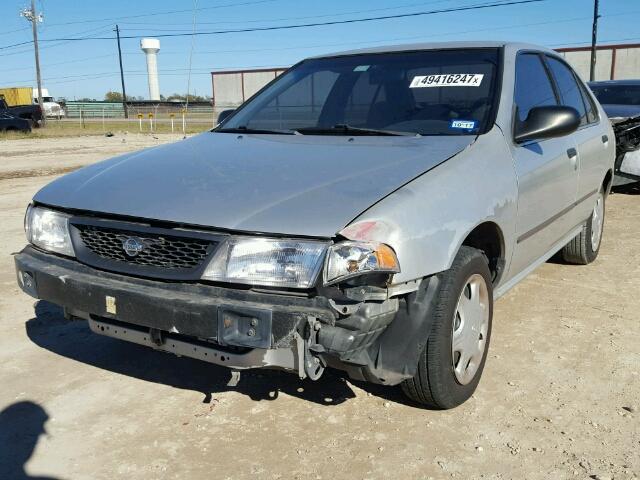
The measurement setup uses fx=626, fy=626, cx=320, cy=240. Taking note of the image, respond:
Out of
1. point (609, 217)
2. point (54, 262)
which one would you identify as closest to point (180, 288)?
point (54, 262)

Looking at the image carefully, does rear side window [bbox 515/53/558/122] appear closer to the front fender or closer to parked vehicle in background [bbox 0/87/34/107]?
the front fender

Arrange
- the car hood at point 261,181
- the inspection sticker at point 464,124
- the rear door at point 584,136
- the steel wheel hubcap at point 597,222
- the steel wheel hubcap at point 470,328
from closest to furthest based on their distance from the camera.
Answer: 1. the car hood at point 261,181
2. the steel wheel hubcap at point 470,328
3. the inspection sticker at point 464,124
4. the rear door at point 584,136
5. the steel wheel hubcap at point 597,222

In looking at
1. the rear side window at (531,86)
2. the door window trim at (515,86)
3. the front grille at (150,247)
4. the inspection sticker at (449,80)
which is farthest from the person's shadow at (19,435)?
the rear side window at (531,86)

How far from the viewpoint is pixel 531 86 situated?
374cm

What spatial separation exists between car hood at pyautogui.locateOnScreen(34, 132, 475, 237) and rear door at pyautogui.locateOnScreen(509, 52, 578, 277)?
0.52 meters

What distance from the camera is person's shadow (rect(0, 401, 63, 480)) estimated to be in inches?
97.0

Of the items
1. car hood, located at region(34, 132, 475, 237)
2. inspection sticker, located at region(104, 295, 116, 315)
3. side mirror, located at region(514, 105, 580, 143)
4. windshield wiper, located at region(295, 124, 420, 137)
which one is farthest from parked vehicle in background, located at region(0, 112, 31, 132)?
side mirror, located at region(514, 105, 580, 143)

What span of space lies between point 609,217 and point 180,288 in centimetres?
645

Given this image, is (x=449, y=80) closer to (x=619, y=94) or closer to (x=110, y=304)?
(x=110, y=304)

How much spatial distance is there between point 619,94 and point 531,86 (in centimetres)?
659

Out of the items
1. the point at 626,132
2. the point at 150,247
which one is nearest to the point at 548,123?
the point at 150,247

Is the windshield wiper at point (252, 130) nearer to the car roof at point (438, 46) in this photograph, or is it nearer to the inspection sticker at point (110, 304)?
the car roof at point (438, 46)

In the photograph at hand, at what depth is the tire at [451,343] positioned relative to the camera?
8.39ft

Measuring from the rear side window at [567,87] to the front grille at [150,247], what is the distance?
2.86 m
